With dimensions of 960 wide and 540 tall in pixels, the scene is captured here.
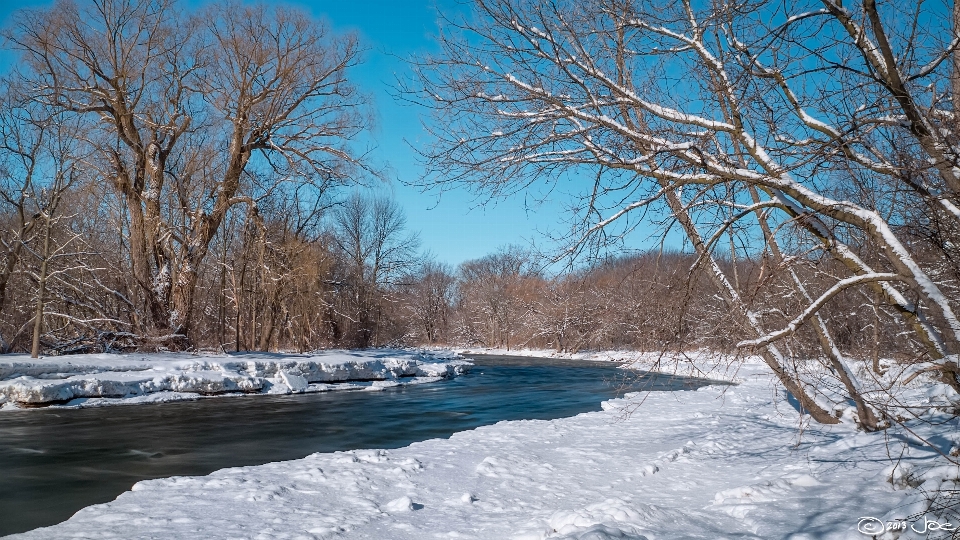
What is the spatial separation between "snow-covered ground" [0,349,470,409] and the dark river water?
703 millimetres

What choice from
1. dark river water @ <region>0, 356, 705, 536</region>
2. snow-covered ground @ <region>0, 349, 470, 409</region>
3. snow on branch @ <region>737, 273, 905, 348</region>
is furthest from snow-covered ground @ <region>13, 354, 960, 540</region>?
snow-covered ground @ <region>0, 349, 470, 409</region>

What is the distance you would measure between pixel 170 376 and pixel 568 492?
1290 cm

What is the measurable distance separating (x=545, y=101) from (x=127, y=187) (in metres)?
18.5

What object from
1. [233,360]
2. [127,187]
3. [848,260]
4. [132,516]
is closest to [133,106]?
[127,187]

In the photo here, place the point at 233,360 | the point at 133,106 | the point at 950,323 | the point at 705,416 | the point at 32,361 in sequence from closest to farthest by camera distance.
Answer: the point at 950,323 → the point at 705,416 → the point at 32,361 → the point at 233,360 → the point at 133,106

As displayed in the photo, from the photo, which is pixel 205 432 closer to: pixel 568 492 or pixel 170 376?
pixel 170 376

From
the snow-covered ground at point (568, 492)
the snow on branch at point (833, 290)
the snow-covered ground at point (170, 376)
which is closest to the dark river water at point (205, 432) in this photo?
the snow-covered ground at point (170, 376)

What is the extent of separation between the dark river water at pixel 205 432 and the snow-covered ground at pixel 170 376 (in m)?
0.70

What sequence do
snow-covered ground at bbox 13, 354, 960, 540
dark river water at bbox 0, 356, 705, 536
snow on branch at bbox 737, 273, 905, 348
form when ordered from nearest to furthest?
snow on branch at bbox 737, 273, 905, 348 → snow-covered ground at bbox 13, 354, 960, 540 → dark river water at bbox 0, 356, 705, 536

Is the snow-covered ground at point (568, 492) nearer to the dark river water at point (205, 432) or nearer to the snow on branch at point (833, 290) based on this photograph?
the dark river water at point (205, 432)

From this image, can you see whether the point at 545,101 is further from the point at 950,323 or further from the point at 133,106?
the point at 133,106

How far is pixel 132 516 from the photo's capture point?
16.2 feet

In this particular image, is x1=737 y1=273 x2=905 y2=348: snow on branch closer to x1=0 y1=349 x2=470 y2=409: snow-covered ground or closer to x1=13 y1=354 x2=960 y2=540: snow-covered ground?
x1=13 y1=354 x2=960 y2=540: snow-covered ground

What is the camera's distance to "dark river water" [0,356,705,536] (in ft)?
22.6
